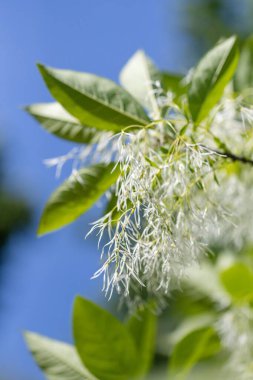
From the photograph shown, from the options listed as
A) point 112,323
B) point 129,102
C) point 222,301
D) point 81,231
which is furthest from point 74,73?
point 81,231

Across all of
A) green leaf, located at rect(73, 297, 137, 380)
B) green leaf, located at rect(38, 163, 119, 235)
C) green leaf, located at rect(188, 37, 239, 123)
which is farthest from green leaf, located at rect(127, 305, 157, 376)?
green leaf, located at rect(188, 37, 239, 123)

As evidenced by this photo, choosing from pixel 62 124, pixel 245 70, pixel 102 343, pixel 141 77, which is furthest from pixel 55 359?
pixel 245 70

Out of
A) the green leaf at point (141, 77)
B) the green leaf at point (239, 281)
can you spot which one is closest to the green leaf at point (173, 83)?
the green leaf at point (141, 77)

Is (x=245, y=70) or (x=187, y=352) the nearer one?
(x=187, y=352)

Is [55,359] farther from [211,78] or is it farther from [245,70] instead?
[245,70]

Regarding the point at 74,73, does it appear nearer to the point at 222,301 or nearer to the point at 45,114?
the point at 45,114

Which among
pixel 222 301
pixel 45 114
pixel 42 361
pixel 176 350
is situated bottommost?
pixel 42 361

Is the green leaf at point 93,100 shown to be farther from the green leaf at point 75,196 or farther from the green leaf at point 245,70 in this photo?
the green leaf at point 245,70

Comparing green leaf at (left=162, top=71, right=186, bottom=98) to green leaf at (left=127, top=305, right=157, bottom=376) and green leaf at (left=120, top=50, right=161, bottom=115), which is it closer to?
green leaf at (left=120, top=50, right=161, bottom=115)
